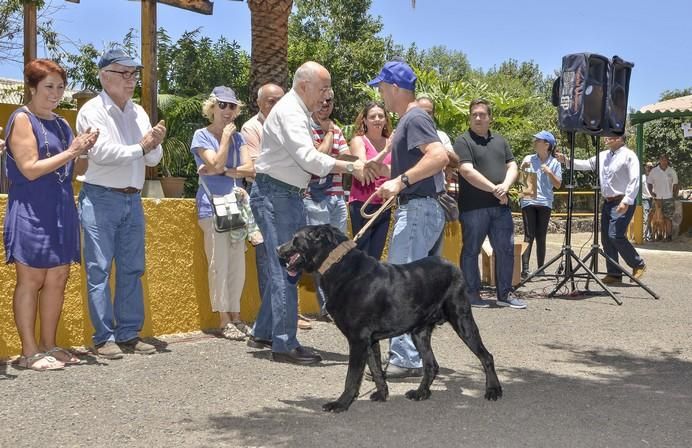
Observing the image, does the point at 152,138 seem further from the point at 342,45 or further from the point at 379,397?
the point at 342,45

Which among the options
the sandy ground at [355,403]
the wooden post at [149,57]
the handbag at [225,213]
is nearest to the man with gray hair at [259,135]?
the handbag at [225,213]

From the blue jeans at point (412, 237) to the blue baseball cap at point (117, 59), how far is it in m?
2.32

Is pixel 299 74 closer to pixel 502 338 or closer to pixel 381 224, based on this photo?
pixel 381 224

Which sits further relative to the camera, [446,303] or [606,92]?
[606,92]

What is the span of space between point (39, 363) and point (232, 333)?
1.69 m

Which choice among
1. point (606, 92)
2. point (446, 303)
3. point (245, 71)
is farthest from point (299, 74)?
point (245, 71)

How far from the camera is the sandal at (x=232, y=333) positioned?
6508mm

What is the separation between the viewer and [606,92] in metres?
9.42

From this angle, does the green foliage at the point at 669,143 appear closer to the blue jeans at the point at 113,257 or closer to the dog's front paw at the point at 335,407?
the blue jeans at the point at 113,257

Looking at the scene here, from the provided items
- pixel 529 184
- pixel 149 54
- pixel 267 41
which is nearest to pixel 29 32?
pixel 149 54

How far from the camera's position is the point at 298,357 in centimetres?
563

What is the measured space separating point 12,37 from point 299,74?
19.0 metres

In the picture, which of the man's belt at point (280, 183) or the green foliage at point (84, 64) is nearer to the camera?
the man's belt at point (280, 183)

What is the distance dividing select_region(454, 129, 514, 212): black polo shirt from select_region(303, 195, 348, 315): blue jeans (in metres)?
1.93
